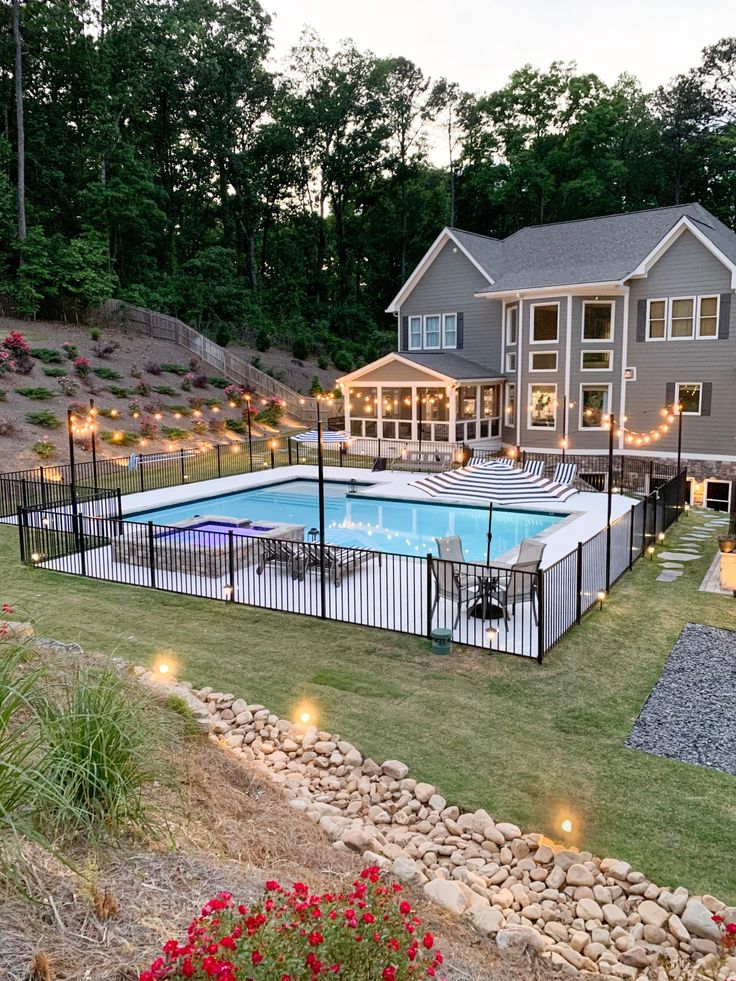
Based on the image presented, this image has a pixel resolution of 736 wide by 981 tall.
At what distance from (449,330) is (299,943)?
29196mm

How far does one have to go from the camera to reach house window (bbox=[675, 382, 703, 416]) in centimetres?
2394

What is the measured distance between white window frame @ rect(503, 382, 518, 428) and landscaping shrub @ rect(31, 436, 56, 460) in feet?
57.6

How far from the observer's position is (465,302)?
3003 cm

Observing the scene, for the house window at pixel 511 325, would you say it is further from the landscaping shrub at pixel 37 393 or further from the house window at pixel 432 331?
the landscaping shrub at pixel 37 393

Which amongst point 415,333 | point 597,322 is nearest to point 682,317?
point 597,322

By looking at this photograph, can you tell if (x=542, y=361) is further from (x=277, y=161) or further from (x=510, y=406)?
(x=277, y=161)

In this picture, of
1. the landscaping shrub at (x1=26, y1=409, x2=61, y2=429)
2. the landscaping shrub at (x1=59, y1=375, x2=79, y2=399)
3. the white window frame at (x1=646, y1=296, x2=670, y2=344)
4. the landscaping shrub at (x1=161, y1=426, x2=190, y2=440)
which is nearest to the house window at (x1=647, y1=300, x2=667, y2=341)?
the white window frame at (x1=646, y1=296, x2=670, y2=344)

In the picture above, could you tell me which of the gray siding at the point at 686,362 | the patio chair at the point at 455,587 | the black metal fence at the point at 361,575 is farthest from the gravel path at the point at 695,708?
the gray siding at the point at 686,362

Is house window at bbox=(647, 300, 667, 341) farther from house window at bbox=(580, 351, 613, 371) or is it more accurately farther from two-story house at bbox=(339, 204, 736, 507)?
house window at bbox=(580, 351, 613, 371)

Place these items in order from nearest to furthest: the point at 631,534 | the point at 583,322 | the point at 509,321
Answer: the point at 631,534, the point at 583,322, the point at 509,321

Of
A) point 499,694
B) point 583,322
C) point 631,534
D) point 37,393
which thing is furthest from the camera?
point 37,393

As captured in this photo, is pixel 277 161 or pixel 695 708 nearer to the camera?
pixel 695 708

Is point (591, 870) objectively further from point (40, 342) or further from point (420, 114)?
point (420, 114)

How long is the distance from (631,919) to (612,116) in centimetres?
4981
